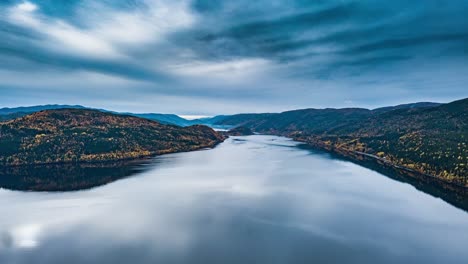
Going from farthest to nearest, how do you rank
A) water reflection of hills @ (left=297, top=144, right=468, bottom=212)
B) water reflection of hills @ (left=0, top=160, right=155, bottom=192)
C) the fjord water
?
water reflection of hills @ (left=0, top=160, right=155, bottom=192)
water reflection of hills @ (left=297, top=144, right=468, bottom=212)
the fjord water

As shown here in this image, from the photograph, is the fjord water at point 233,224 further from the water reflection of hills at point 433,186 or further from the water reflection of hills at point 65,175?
the water reflection of hills at point 65,175

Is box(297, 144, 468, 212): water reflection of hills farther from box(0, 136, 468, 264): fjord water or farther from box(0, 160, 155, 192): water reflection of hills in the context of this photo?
box(0, 160, 155, 192): water reflection of hills

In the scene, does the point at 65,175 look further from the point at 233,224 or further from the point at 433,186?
the point at 433,186

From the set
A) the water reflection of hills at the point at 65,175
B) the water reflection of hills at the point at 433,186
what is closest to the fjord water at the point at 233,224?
the water reflection of hills at the point at 433,186

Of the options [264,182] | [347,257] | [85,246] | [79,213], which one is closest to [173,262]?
[85,246]

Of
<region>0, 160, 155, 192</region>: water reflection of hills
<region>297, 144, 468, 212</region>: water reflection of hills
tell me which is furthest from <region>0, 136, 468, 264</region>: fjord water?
<region>0, 160, 155, 192</region>: water reflection of hills

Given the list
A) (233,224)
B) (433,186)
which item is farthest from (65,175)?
(433,186)
